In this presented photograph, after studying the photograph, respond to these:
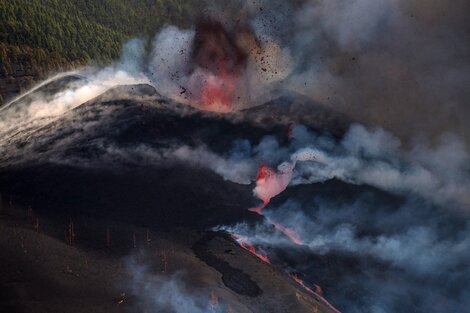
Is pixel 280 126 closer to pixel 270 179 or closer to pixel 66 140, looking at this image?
pixel 270 179

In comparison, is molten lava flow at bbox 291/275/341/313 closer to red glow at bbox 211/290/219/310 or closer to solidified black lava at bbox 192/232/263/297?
solidified black lava at bbox 192/232/263/297

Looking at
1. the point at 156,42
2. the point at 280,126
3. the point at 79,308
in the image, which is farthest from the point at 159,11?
the point at 79,308

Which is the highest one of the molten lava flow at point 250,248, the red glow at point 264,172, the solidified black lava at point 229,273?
the red glow at point 264,172

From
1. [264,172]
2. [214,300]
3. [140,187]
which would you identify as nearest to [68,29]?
[140,187]

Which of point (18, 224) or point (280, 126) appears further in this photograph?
point (280, 126)

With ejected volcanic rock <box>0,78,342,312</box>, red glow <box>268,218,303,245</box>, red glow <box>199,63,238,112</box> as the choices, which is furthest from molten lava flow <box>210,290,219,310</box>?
red glow <box>199,63,238,112</box>

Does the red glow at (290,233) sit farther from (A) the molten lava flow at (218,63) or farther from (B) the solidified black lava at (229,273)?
(A) the molten lava flow at (218,63)

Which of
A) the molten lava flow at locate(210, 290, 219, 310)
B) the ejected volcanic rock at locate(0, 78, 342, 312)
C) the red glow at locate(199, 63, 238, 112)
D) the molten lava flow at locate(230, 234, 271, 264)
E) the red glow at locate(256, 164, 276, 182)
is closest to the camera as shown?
the molten lava flow at locate(210, 290, 219, 310)

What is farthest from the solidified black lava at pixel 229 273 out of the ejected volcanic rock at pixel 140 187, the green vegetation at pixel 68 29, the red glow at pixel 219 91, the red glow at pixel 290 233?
the green vegetation at pixel 68 29

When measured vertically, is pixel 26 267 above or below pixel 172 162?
below
